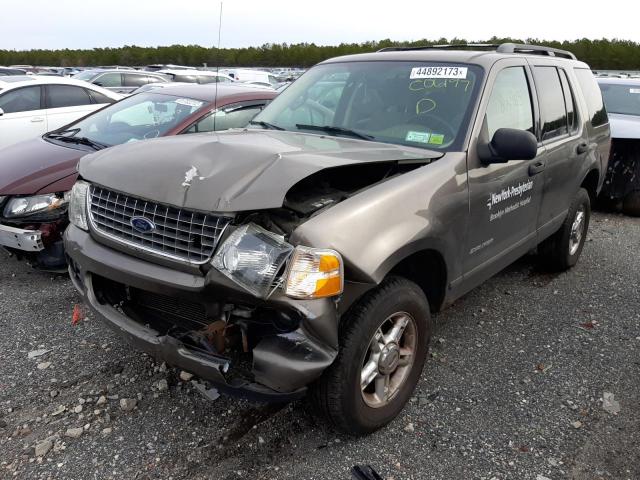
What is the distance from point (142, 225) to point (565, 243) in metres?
3.82

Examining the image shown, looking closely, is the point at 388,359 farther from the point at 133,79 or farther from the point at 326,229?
the point at 133,79

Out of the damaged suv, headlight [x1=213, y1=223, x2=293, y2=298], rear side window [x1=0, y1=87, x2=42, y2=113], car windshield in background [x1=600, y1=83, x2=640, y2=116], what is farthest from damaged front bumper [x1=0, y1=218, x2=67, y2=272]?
car windshield in background [x1=600, y1=83, x2=640, y2=116]

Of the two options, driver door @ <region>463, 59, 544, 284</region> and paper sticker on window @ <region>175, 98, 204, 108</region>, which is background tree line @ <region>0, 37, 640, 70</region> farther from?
driver door @ <region>463, 59, 544, 284</region>

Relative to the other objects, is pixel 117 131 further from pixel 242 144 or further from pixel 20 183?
pixel 242 144

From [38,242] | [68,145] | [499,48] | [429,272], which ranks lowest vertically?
[38,242]

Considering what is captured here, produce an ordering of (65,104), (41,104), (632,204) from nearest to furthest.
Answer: (632,204) → (41,104) → (65,104)

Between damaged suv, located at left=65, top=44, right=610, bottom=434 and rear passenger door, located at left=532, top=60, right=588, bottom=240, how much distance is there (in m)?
0.24

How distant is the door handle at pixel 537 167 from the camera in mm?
3675

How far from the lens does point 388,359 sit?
2.69m

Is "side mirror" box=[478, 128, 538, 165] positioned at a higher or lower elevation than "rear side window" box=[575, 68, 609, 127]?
lower

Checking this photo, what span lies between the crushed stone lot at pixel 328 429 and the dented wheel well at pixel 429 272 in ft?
1.85

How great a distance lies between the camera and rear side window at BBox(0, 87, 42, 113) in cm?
805

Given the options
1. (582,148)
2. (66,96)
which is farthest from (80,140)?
(582,148)

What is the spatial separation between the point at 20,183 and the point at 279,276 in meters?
3.18
